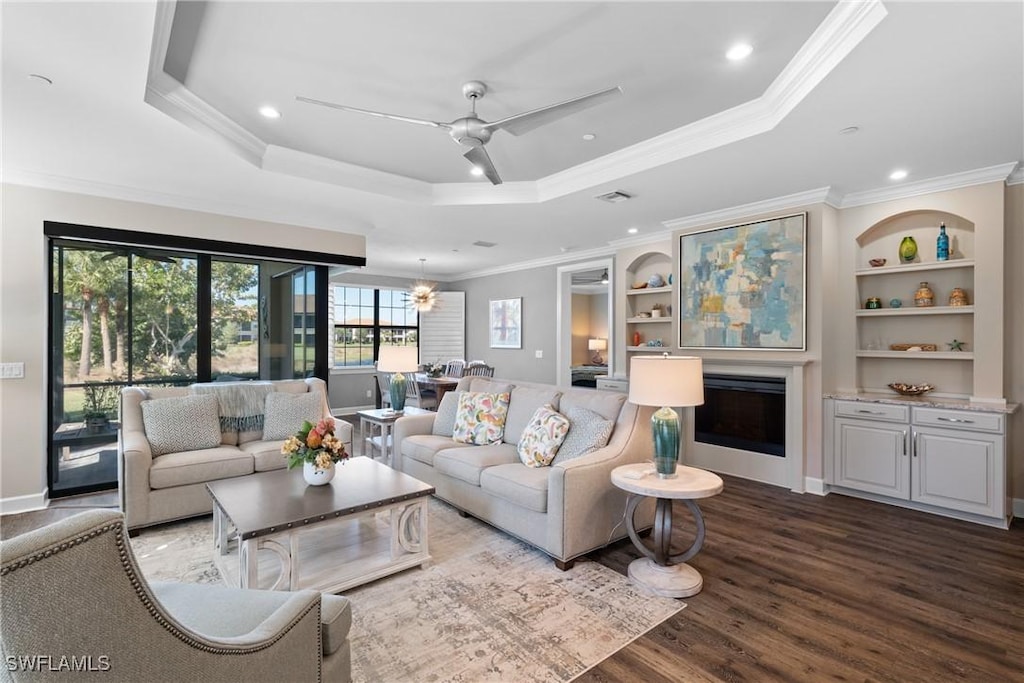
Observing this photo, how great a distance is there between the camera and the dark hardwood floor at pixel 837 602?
2068 millimetres

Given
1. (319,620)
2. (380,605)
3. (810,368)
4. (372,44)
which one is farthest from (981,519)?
(372,44)

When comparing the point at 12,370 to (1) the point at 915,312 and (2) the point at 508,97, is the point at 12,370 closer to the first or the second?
(2) the point at 508,97

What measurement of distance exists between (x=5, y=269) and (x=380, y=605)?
4.02m

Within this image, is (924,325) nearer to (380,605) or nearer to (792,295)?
(792,295)

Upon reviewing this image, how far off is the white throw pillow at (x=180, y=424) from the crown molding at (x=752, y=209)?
4751 millimetres

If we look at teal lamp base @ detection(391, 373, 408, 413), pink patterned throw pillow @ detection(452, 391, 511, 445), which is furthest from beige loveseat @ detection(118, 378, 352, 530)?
pink patterned throw pillow @ detection(452, 391, 511, 445)

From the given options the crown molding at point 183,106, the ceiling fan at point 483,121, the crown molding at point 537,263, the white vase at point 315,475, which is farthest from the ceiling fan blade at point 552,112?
the crown molding at point 537,263

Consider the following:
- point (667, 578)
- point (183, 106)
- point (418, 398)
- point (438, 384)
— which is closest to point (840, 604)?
point (667, 578)

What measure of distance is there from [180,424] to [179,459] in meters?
0.32

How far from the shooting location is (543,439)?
3363 mm

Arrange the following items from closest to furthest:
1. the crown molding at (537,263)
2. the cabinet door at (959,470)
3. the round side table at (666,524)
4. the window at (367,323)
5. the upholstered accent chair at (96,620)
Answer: the upholstered accent chair at (96,620) → the round side table at (666,524) → the cabinet door at (959,470) → the crown molding at (537,263) → the window at (367,323)

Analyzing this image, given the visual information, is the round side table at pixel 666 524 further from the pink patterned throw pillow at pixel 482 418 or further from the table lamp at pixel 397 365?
the table lamp at pixel 397 365

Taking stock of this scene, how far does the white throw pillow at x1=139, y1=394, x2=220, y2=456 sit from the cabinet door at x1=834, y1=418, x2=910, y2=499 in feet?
17.2

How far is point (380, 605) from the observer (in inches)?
98.7
